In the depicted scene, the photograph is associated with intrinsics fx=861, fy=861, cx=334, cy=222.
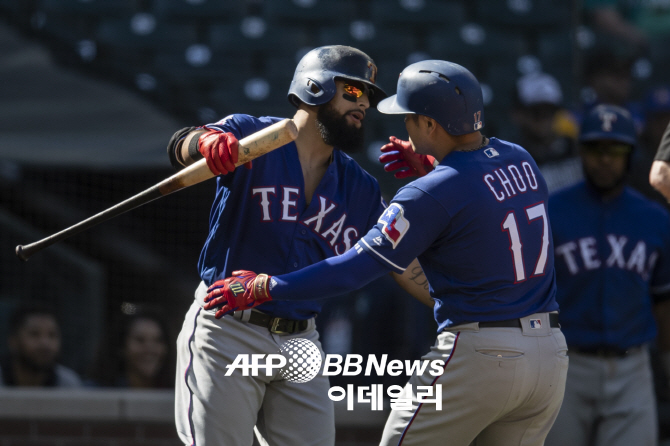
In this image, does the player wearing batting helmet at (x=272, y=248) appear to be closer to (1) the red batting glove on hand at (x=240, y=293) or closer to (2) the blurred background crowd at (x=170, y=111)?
(1) the red batting glove on hand at (x=240, y=293)

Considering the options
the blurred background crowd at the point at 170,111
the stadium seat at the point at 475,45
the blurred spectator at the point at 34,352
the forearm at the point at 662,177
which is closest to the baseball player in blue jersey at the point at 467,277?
the forearm at the point at 662,177

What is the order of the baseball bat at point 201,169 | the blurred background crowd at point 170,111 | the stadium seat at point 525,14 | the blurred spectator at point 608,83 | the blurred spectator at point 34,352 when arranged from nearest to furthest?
the baseball bat at point 201,169
the blurred spectator at point 34,352
the blurred background crowd at point 170,111
the blurred spectator at point 608,83
the stadium seat at point 525,14

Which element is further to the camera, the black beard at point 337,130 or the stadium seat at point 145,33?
the stadium seat at point 145,33

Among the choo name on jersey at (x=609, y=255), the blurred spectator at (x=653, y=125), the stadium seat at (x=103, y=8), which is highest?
the stadium seat at (x=103, y=8)

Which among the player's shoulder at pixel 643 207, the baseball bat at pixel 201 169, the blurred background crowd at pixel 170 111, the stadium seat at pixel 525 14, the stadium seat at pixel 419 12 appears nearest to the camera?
the baseball bat at pixel 201 169

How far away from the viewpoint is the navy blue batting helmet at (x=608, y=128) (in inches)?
156

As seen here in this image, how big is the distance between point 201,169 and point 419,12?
5.36 metres

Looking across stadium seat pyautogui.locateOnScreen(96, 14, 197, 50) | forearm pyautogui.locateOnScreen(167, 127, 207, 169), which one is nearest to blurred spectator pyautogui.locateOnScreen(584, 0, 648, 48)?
stadium seat pyautogui.locateOnScreen(96, 14, 197, 50)

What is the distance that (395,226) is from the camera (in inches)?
96.9

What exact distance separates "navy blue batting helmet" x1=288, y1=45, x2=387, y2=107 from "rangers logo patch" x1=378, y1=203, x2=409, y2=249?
59 centimetres

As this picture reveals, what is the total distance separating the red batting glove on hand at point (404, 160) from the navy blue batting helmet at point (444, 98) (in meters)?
0.43

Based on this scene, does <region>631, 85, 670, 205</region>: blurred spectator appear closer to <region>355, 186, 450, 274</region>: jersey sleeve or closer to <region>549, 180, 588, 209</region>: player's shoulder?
<region>549, 180, 588, 209</region>: player's shoulder

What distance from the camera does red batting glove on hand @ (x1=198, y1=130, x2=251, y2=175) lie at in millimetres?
2601

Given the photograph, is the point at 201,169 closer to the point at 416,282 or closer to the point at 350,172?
the point at 350,172
